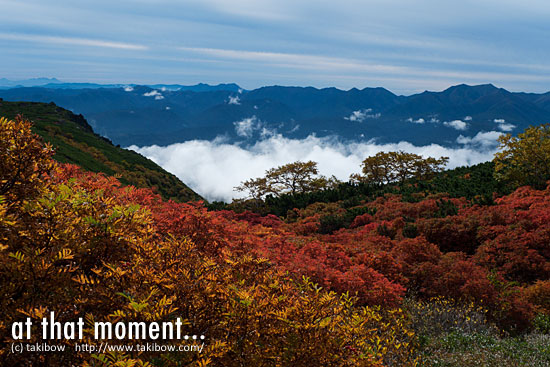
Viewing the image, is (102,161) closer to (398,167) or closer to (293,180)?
(293,180)

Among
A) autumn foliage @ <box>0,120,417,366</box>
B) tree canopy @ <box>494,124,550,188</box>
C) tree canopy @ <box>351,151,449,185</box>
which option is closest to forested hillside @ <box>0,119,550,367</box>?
autumn foliage @ <box>0,120,417,366</box>

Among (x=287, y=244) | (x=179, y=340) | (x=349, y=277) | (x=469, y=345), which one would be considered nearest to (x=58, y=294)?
(x=179, y=340)

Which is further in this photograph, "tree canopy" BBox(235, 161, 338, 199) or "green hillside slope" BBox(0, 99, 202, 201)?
"green hillside slope" BBox(0, 99, 202, 201)

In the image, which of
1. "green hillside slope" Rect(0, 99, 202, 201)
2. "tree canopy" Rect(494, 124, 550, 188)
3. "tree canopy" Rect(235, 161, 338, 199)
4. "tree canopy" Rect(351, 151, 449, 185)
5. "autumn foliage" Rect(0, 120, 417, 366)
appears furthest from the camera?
"green hillside slope" Rect(0, 99, 202, 201)

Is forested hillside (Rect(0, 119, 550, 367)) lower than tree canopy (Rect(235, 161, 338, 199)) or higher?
higher

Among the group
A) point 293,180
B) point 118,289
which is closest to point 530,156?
point 293,180

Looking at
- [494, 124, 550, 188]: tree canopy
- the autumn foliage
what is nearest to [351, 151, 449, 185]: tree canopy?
[494, 124, 550, 188]: tree canopy

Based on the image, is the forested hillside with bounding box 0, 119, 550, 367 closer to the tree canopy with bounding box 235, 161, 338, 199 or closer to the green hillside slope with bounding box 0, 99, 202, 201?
the tree canopy with bounding box 235, 161, 338, 199

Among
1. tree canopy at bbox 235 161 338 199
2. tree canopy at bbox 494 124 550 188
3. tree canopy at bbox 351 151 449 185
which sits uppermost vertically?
tree canopy at bbox 494 124 550 188

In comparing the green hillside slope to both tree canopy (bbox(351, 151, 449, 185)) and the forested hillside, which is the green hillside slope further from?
the forested hillside

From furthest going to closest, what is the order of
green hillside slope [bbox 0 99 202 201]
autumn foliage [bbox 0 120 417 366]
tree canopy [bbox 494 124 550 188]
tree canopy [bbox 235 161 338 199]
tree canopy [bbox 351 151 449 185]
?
green hillside slope [bbox 0 99 202 201], tree canopy [bbox 351 151 449 185], tree canopy [bbox 235 161 338 199], tree canopy [bbox 494 124 550 188], autumn foliage [bbox 0 120 417 366]

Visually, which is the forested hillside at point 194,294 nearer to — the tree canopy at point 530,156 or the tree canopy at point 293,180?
the tree canopy at point 530,156

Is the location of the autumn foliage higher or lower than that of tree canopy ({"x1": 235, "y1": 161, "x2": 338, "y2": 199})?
higher

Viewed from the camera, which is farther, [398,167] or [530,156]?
[398,167]
